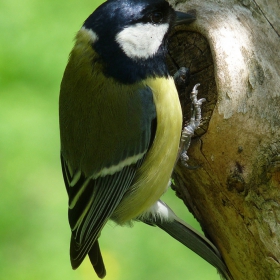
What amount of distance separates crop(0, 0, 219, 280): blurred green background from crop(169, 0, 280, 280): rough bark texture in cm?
129

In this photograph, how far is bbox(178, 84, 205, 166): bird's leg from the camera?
276cm

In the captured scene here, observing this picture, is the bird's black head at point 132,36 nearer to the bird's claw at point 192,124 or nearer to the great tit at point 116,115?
the great tit at point 116,115

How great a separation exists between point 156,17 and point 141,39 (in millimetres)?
137

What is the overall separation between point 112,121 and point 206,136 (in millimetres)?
435

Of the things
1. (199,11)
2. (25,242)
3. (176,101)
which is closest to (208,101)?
(176,101)

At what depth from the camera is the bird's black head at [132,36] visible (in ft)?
8.70

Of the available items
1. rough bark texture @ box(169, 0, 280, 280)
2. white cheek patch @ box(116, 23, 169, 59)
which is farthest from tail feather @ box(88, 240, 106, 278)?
white cheek patch @ box(116, 23, 169, 59)

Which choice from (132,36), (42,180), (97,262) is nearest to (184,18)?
(132,36)

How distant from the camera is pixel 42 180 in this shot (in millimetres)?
4445

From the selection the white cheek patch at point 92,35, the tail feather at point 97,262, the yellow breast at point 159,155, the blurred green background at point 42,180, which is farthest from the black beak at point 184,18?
the blurred green background at point 42,180

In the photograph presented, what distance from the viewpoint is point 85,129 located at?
276 cm

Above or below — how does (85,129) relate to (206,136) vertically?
below

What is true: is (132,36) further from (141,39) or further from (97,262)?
(97,262)

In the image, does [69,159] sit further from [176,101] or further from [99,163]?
[176,101]
